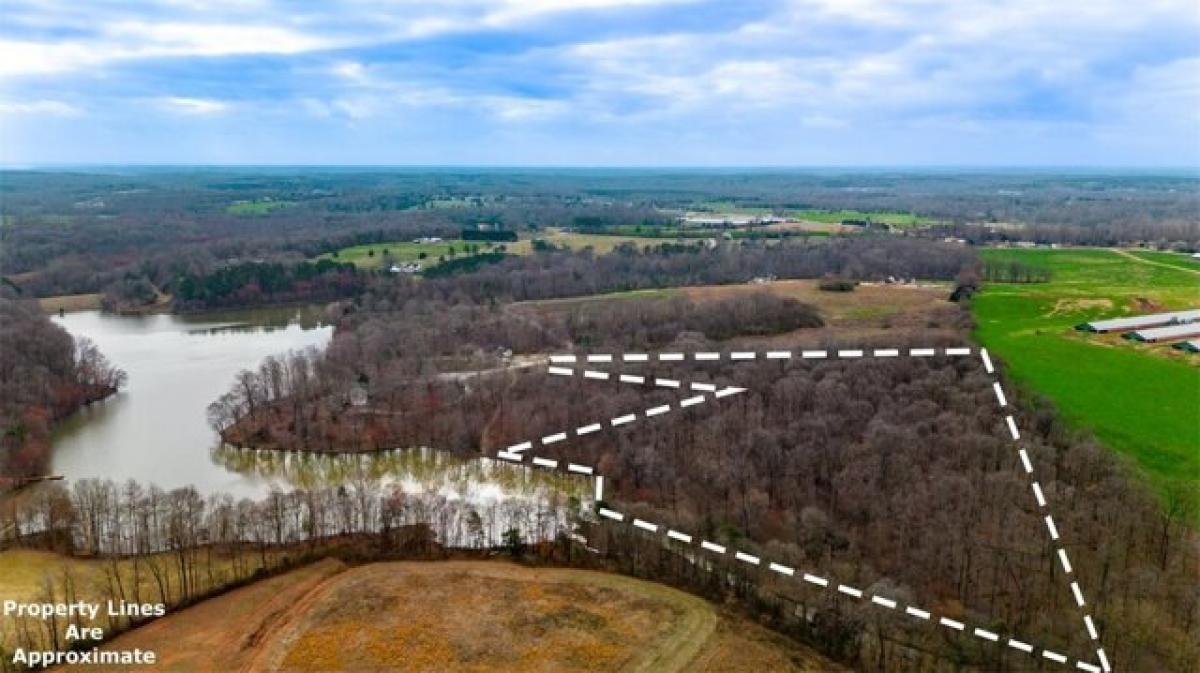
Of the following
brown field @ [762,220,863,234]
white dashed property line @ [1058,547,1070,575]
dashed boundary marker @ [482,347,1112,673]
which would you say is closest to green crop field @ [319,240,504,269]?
brown field @ [762,220,863,234]

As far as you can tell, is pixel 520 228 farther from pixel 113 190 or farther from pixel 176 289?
pixel 113 190

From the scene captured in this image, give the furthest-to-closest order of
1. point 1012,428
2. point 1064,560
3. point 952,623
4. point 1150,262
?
point 1150,262
point 1012,428
point 1064,560
point 952,623

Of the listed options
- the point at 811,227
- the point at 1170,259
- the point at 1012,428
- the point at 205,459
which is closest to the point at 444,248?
the point at 811,227

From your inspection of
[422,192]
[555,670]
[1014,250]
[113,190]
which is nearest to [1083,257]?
[1014,250]

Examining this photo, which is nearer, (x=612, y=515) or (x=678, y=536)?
(x=678, y=536)

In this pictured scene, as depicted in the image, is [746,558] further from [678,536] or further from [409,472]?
[409,472]

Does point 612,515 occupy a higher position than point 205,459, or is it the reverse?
point 612,515
